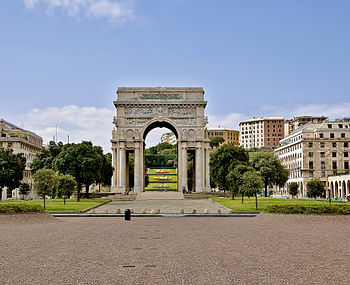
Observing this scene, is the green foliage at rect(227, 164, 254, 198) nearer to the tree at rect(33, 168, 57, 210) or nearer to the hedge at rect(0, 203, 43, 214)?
the tree at rect(33, 168, 57, 210)

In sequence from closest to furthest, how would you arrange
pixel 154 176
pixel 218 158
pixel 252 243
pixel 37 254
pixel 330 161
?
pixel 37 254 → pixel 252 243 → pixel 218 158 → pixel 330 161 → pixel 154 176

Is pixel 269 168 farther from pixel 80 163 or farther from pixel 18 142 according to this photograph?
pixel 18 142

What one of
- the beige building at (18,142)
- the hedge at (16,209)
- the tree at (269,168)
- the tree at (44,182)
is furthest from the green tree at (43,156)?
the hedge at (16,209)

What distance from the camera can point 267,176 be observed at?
89.4m

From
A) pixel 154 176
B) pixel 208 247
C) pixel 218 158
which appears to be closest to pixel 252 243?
pixel 208 247

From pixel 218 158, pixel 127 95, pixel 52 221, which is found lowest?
pixel 52 221

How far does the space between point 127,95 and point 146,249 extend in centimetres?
7287

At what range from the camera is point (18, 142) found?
333 ft

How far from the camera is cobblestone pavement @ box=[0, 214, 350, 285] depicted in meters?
12.4

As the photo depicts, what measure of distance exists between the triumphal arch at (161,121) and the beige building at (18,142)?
1098 inches

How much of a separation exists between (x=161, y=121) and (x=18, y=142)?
121 ft

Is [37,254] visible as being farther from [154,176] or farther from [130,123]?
[154,176]

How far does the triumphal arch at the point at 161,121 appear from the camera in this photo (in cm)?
8700

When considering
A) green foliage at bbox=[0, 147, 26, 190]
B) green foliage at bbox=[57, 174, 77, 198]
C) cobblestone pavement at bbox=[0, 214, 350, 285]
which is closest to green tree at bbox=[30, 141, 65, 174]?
green foliage at bbox=[0, 147, 26, 190]
